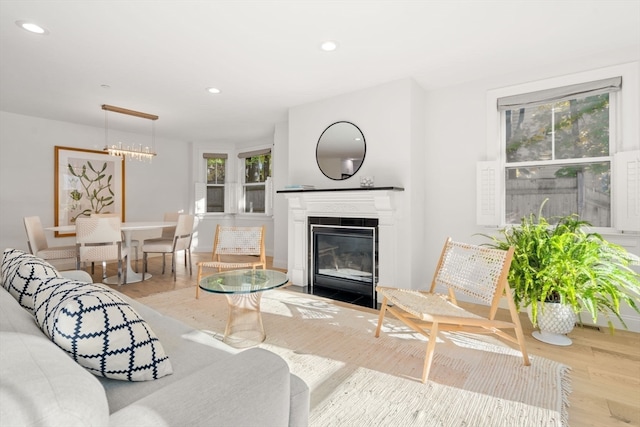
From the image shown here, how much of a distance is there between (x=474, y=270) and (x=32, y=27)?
373 cm

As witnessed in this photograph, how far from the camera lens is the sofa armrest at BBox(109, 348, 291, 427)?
68cm

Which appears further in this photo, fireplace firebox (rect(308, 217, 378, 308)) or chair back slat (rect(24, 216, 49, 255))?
chair back slat (rect(24, 216, 49, 255))

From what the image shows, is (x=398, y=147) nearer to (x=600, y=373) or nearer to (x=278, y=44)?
(x=278, y=44)

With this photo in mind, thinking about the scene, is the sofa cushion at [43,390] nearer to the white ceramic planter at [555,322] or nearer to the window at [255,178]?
the white ceramic planter at [555,322]

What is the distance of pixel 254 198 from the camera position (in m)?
6.64

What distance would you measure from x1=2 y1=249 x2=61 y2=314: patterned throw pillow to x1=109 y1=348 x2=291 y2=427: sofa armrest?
33.3 inches

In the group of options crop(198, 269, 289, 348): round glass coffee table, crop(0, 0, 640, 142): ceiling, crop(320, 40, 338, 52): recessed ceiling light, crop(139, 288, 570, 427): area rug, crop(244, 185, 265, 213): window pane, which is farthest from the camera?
crop(244, 185, 265, 213): window pane

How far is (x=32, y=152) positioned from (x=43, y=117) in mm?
563

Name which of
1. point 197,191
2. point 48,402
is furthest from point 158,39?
point 197,191

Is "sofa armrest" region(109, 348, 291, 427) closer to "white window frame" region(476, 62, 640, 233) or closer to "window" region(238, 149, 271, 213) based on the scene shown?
"white window frame" region(476, 62, 640, 233)

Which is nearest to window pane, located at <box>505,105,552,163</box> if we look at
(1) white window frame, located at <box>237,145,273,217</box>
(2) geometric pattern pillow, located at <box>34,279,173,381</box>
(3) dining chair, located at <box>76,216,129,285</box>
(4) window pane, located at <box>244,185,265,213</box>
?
(2) geometric pattern pillow, located at <box>34,279,173,381</box>

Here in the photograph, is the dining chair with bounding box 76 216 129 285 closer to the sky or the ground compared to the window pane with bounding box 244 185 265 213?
closer to the ground

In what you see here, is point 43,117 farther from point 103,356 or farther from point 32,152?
point 103,356

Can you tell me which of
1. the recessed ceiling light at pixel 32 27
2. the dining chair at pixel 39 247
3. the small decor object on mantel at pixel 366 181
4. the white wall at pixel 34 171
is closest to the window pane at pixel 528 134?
the small decor object on mantel at pixel 366 181
